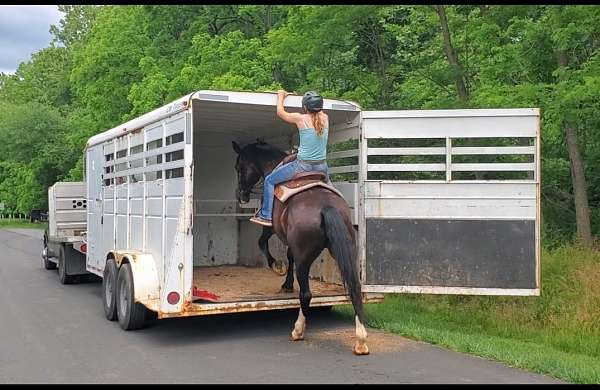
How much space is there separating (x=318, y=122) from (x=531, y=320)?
4639mm

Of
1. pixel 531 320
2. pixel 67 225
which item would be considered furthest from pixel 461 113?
pixel 67 225

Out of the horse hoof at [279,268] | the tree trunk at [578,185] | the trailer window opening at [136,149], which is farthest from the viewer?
the tree trunk at [578,185]

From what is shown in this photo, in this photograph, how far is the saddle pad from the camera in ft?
26.0

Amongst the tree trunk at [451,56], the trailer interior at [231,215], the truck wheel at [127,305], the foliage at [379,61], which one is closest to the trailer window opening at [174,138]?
the trailer interior at [231,215]

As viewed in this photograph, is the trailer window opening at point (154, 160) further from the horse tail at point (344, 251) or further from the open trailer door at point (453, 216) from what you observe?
the open trailer door at point (453, 216)

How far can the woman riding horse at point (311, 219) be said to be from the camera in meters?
7.28

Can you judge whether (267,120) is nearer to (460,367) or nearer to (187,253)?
(187,253)

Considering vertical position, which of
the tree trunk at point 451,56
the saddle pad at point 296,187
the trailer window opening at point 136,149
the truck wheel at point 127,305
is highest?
the tree trunk at point 451,56

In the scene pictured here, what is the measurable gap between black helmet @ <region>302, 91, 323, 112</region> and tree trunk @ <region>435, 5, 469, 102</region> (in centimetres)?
751

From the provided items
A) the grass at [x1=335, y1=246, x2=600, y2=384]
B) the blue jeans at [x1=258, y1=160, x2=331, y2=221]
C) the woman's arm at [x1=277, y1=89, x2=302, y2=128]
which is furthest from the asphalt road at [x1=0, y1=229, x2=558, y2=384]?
the woman's arm at [x1=277, y1=89, x2=302, y2=128]

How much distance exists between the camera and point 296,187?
8.02 metres

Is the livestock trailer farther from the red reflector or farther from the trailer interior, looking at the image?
the trailer interior

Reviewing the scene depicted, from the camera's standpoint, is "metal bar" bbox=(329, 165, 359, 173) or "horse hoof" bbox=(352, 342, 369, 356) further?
"metal bar" bbox=(329, 165, 359, 173)

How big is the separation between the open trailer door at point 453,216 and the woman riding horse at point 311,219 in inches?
28.7
